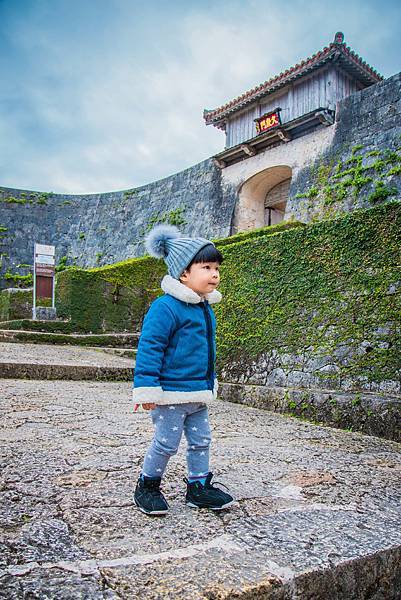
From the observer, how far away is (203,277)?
1.79 meters

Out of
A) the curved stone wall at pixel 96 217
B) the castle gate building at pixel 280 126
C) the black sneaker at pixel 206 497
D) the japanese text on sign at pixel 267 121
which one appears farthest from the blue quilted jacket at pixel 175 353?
the curved stone wall at pixel 96 217

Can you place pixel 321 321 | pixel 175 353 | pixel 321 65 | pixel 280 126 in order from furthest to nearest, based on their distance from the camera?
pixel 280 126
pixel 321 65
pixel 321 321
pixel 175 353

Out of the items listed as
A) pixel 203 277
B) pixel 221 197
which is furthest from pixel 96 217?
pixel 203 277

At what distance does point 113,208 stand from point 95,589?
20.1m

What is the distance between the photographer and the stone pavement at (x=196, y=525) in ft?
3.57

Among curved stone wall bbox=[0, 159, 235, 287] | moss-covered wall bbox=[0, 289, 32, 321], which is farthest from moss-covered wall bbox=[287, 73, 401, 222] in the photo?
moss-covered wall bbox=[0, 289, 32, 321]

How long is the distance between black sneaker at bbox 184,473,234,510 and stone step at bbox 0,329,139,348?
786 cm

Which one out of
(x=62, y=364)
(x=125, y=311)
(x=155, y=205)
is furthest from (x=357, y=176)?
(x=155, y=205)

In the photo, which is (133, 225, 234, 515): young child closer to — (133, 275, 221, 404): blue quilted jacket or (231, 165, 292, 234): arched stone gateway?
(133, 275, 221, 404): blue quilted jacket

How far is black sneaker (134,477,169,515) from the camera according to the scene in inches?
59.1

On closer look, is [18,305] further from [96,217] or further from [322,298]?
[322,298]

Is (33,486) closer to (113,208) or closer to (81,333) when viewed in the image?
(81,333)

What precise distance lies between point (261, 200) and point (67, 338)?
8.19m

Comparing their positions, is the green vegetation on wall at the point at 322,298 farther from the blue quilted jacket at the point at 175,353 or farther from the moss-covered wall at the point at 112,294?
the moss-covered wall at the point at 112,294
